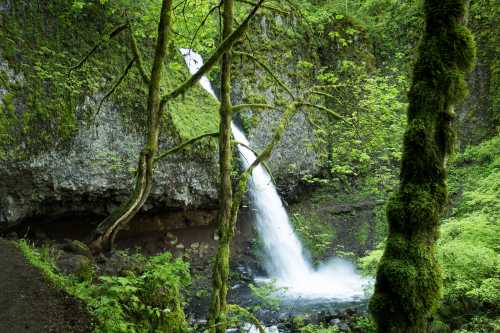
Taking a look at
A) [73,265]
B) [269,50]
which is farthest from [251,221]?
[73,265]

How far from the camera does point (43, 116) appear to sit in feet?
25.5

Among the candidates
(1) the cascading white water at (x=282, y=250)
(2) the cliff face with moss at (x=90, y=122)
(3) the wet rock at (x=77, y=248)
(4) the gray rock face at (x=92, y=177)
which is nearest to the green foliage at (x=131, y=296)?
(3) the wet rock at (x=77, y=248)

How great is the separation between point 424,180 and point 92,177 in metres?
7.23

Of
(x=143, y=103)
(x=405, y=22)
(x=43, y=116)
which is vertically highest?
(x=405, y=22)

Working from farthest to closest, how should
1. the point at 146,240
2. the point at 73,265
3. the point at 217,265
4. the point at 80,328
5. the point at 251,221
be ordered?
the point at 251,221, the point at 146,240, the point at 73,265, the point at 217,265, the point at 80,328

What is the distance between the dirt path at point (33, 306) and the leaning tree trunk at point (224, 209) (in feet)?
4.22

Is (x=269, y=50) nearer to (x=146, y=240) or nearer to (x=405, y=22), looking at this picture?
(x=405, y=22)

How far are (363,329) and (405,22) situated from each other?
460 inches

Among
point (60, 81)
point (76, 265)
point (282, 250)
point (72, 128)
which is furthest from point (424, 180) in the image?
point (282, 250)

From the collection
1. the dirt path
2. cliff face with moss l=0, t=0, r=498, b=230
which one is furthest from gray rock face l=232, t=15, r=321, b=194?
the dirt path

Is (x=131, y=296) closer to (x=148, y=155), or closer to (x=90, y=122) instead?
(x=148, y=155)

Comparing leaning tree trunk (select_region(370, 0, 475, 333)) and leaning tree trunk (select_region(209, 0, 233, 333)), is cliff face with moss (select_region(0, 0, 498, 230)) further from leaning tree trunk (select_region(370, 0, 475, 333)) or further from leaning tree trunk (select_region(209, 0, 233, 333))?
leaning tree trunk (select_region(370, 0, 475, 333))

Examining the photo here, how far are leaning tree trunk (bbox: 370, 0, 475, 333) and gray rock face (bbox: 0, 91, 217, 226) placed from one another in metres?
5.93

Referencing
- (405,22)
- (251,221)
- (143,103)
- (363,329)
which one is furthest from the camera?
(405,22)
